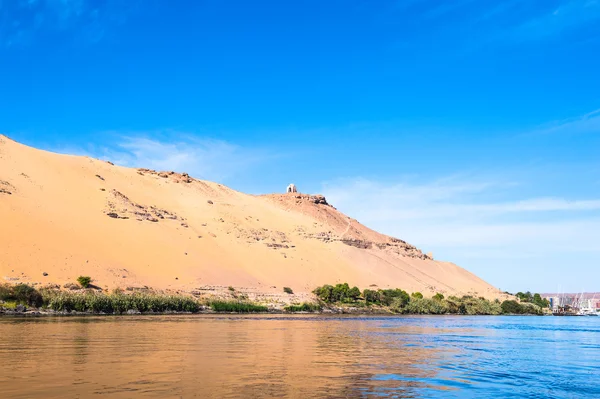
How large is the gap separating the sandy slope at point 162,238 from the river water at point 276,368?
126 ft

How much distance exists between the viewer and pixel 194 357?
65.2ft

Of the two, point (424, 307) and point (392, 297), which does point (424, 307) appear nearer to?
point (424, 307)

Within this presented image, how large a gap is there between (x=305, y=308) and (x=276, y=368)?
5339 cm

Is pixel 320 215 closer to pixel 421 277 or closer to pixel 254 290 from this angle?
pixel 421 277

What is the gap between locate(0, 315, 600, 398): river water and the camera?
44.1 feet

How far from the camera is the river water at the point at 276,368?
44.1ft

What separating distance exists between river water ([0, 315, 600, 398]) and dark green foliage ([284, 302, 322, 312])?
132 ft

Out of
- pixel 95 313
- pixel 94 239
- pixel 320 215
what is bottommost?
pixel 95 313

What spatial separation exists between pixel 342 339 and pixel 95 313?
28842 millimetres

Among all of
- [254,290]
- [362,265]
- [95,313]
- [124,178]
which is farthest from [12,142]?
[362,265]

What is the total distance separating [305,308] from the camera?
7025cm

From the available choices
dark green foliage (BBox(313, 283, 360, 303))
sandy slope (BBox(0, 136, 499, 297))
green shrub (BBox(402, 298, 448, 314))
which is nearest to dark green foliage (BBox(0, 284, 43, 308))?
sandy slope (BBox(0, 136, 499, 297))

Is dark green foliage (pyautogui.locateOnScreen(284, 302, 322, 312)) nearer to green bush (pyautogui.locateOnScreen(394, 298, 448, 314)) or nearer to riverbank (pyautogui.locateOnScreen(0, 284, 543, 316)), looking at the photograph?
riverbank (pyautogui.locateOnScreen(0, 284, 543, 316))

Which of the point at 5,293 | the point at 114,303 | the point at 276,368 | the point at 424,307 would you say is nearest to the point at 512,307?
the point at 424,307
